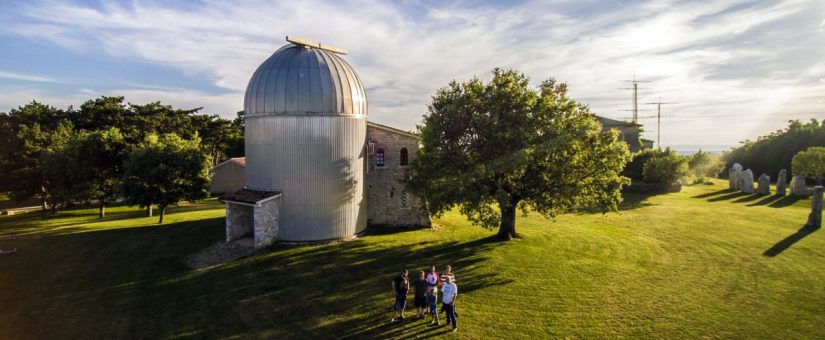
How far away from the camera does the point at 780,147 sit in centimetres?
6362

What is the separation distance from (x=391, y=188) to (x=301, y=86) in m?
9.28

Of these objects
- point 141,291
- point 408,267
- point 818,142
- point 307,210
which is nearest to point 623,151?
point 408,267

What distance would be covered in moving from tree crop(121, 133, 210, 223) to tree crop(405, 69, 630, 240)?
57.2 feet

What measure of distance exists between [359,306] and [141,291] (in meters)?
9.75

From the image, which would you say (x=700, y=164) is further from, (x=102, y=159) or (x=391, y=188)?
(x=102, y=159)

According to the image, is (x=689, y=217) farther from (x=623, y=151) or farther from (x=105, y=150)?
(x=105, y=150)

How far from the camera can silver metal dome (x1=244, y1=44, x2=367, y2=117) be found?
77.1 feet

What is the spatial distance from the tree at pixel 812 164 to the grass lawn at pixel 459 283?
24703 millimetres

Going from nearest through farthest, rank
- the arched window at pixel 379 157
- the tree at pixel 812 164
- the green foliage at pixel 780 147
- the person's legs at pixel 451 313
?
the person's legs at pixel 451 313 → the arched window at pixel 379 157 → the tree at pixel 812 164 → the green foliage at pixel 780 147

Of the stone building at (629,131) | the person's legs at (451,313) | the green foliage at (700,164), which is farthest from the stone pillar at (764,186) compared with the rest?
the person's legs at (451,313)

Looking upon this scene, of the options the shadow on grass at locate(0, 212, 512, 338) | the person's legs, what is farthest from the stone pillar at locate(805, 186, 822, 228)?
the person's legs

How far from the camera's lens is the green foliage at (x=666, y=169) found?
4566 centimetres

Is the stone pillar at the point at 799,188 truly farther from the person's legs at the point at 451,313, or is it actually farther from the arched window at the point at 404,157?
the person's legs at the point at 451,313

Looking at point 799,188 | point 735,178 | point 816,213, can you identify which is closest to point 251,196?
point 816,213
